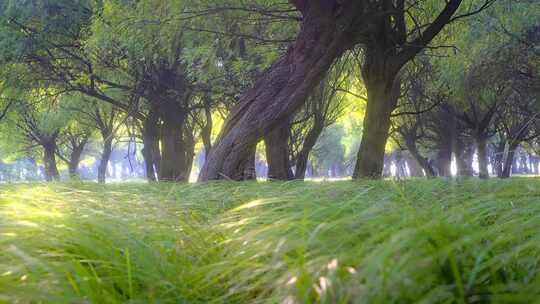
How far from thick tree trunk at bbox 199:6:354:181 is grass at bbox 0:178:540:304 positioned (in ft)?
16.0

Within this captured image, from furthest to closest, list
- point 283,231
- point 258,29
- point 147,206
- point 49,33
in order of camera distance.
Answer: point 49,33, point 258,29, point 147,206, point 283,231

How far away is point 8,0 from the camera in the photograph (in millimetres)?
11945

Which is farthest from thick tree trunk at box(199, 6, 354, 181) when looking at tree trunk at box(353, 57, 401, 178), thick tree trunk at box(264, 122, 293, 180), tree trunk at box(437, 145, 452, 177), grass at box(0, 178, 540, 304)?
tree trunk at box(437, 145, 452, 177)

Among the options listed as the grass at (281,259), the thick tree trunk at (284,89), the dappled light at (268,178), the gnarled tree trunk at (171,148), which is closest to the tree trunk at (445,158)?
the dappled light at (268,178)

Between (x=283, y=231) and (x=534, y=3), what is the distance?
1134 cm

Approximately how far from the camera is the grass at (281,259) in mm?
1161

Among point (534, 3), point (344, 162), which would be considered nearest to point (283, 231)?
point (534, 3)

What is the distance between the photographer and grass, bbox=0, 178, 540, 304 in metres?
1.16

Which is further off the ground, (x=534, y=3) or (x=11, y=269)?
(x=534, y=3)

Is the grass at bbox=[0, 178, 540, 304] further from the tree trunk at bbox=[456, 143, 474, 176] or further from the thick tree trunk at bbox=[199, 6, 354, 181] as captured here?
the tree trunk at bbox=[456, 143, 474, 176]

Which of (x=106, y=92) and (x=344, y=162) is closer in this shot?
(x=106, y=92)

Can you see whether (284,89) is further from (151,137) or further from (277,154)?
(151,137)

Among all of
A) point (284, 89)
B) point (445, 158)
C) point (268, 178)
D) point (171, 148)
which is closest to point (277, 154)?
point (171, 148)

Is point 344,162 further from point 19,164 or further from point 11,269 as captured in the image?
point 11,269
